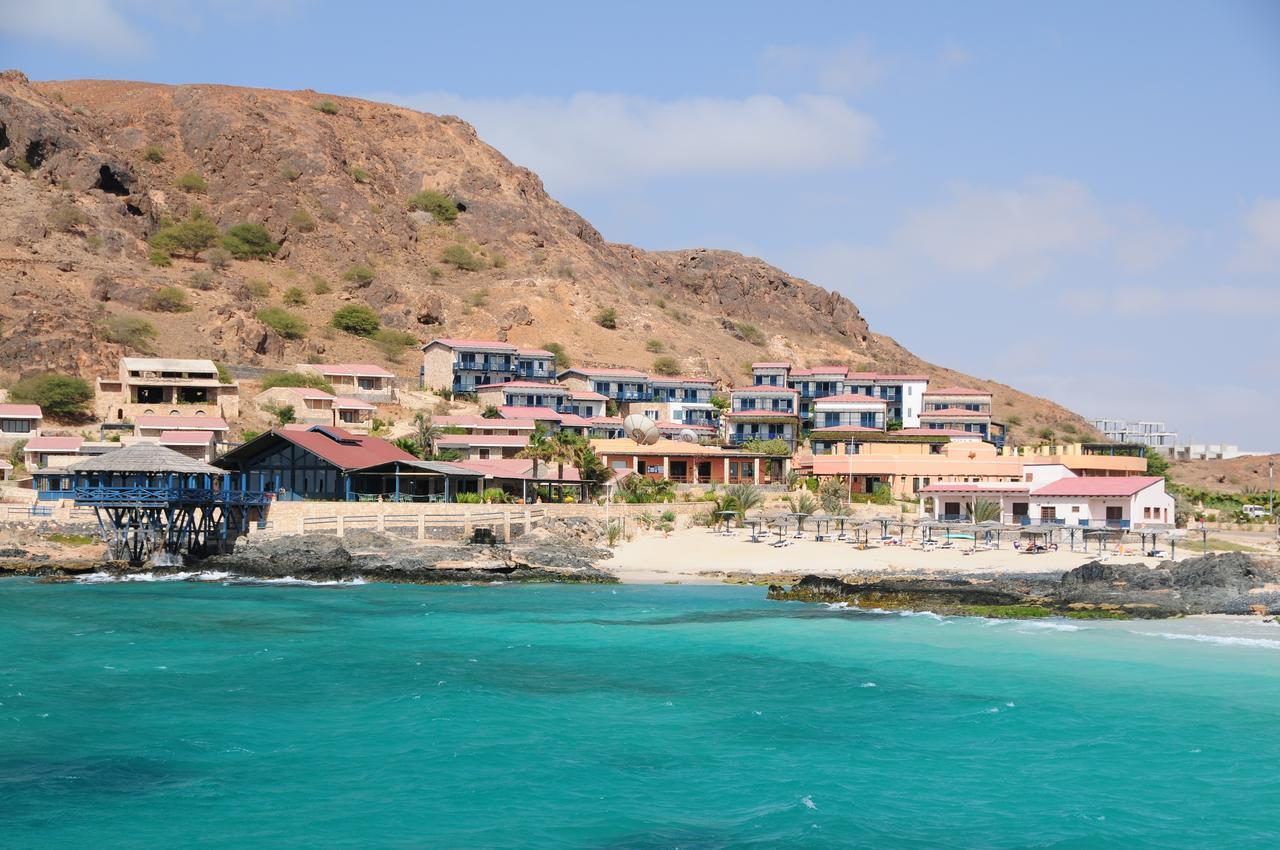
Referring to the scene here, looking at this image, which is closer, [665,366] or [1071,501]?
[1071,501]

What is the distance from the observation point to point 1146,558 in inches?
2104

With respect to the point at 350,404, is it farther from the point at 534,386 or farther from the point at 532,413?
the point at 534,386

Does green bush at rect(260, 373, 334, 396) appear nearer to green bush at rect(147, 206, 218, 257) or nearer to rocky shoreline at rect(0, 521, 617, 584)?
rocky shoreline at rect(0, 521, 617, 584)

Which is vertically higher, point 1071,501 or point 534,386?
point 534,386

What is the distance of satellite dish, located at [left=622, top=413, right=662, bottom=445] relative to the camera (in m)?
80.1

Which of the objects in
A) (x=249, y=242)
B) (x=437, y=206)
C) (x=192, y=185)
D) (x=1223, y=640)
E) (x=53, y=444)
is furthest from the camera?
(x=437, y=206)

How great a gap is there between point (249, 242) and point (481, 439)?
69010 millimetres

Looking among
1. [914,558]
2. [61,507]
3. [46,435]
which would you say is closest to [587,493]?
[914,558]

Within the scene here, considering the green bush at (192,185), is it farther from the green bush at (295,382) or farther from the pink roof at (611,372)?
the pink roof at (611,372)

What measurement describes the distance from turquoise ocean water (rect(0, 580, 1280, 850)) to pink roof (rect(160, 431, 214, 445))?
102 ft

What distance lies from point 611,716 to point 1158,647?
59.0 feet

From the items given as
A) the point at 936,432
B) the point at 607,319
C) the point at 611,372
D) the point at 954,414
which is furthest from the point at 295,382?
the point at 954,414

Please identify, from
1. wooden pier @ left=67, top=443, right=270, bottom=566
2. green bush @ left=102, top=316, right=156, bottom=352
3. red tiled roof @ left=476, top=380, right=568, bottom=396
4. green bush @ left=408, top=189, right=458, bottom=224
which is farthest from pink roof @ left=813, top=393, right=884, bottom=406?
green bush @ left=408, top=189, right=458, bottom=224

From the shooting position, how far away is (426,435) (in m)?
77.9
